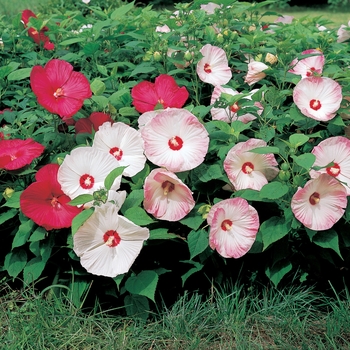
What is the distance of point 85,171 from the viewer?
7.55 feet

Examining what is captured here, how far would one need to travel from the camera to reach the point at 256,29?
3.51 metres

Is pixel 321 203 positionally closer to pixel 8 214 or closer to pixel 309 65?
pixel 309 65

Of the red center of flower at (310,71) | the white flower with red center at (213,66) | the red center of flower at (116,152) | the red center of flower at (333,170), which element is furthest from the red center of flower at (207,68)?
the red center of flower at (333,170)

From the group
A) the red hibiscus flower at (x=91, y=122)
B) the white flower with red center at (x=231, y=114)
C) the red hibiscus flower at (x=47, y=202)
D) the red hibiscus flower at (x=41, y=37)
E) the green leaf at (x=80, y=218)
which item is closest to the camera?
the green leaf at (x=80, y=218)

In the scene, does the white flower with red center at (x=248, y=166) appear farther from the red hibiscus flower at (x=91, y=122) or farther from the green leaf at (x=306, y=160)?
the red hibiscus flower at (x=91, y=122)

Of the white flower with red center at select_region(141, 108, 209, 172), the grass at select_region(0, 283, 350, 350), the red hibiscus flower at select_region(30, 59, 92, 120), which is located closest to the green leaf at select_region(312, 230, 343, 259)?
the grass at select_region(0, 283, 350, 350)

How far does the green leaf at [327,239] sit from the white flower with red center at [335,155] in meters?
0.17

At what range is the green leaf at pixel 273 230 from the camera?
90.2 inches

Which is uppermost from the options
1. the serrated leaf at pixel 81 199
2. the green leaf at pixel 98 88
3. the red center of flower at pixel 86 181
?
the green leaf at pixel 98 88

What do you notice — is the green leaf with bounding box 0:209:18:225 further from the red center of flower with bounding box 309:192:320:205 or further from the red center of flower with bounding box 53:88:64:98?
the red center of flower with bounding box 309:192:320:205

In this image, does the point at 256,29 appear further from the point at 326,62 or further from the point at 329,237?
the point at 329,237

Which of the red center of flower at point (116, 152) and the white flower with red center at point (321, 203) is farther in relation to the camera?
the red center of flower at point (116, 152)

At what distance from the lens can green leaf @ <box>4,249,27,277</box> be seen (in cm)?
250

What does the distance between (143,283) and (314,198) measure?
25.6 inches
